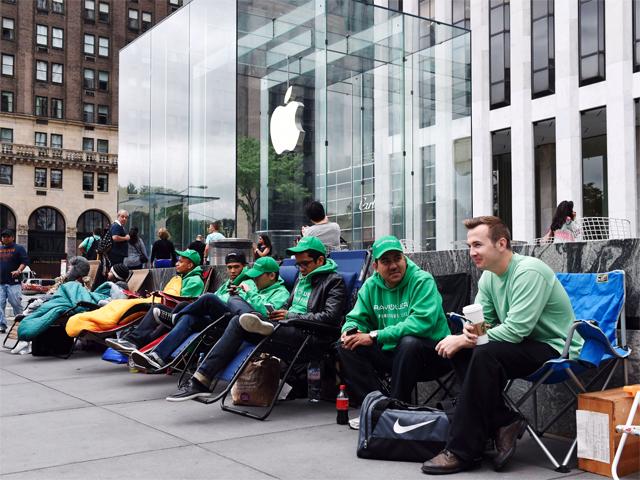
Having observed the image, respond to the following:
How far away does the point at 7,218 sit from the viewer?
6228cm

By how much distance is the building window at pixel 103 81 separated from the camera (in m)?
68.8

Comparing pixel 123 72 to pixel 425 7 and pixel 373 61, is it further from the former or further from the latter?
pixel 425 7

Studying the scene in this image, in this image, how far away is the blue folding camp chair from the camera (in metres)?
4.40

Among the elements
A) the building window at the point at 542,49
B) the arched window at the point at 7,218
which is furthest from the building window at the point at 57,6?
the building window at the point at 542,49

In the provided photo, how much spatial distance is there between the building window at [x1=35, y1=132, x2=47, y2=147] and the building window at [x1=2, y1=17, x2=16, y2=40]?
8.47m

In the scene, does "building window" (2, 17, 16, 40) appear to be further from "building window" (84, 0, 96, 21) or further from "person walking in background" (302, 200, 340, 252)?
"person walking in background" (302, 200, 340, 252)

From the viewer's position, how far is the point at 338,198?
16469 millimetres

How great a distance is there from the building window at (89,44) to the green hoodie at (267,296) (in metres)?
66.5

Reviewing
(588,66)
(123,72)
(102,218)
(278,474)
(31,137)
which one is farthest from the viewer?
(102,218)

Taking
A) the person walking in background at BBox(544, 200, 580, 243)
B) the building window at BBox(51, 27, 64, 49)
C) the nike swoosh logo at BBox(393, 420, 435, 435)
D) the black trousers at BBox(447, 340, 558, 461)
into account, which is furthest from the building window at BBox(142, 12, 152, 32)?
the black trousers at BBox(447, 340, 558, 461)

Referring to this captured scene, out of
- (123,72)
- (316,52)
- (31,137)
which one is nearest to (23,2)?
(31,137)

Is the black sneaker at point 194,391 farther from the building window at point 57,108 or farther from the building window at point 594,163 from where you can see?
the building window at point 57,108

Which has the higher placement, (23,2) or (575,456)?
(23,2)

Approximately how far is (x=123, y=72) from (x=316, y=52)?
31.5ft
